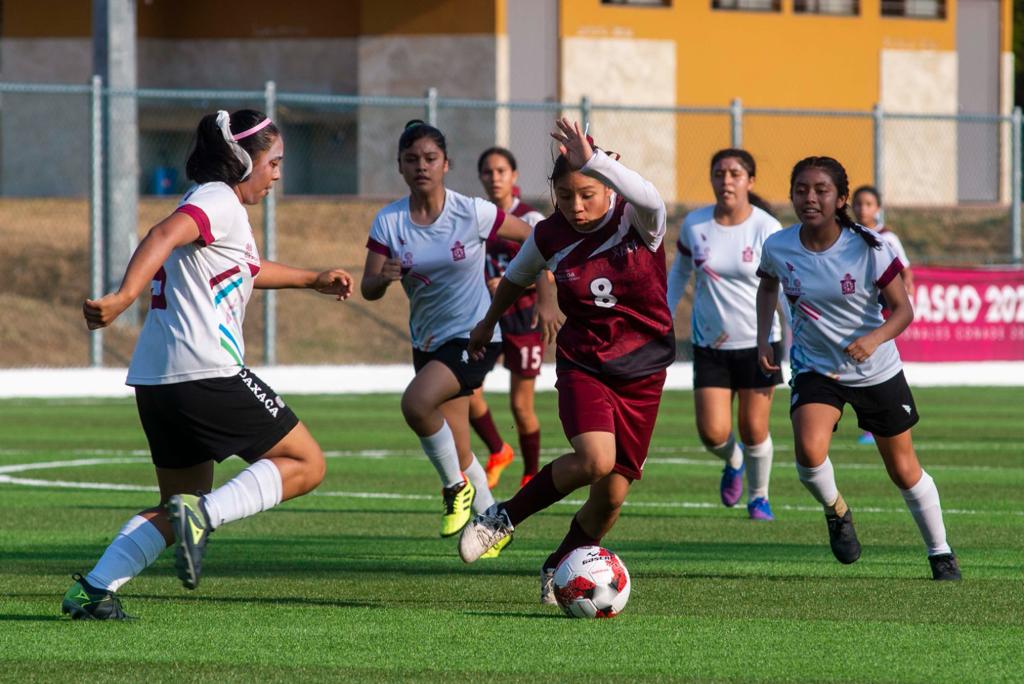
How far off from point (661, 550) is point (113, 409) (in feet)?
38.6

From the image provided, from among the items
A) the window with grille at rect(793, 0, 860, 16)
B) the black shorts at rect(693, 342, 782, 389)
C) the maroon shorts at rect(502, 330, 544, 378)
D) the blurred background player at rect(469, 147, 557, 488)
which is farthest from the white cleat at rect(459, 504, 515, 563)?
the window with grille at rect(793, 0, 860, 16)

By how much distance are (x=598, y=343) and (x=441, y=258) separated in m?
2.41

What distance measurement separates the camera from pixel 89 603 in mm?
7379

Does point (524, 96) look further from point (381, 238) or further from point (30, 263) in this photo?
point (381, 238)

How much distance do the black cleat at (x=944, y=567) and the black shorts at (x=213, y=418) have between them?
332cm

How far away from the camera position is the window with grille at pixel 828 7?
144 ft

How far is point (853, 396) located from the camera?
8.94 meters

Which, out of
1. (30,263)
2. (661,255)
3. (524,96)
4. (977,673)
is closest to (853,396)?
(661,255)

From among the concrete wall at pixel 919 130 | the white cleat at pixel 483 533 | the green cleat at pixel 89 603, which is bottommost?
the green cleat at pixel 89 603

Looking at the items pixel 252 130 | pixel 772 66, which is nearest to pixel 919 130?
pixel 772 66

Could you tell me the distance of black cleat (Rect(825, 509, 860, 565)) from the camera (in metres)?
8.93

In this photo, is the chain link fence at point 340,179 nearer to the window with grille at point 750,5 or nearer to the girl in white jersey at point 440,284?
the window with grille at point 750,5

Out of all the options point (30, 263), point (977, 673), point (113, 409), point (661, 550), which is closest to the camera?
point (977, 673)

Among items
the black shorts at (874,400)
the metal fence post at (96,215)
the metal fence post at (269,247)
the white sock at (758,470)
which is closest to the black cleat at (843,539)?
the black shorts at (874,400)
